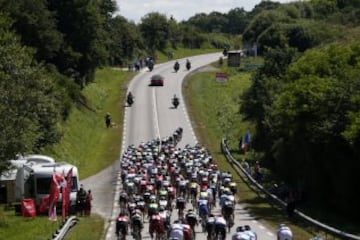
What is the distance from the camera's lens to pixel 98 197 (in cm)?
5112

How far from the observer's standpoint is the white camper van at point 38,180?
4541 cm

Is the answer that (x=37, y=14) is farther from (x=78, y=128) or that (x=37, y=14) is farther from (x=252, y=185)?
(x=252, y=185)

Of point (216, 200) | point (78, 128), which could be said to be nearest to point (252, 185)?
point (216, 200)

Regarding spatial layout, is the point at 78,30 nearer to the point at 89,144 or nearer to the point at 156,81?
the point at 89,144

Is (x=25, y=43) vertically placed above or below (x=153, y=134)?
above

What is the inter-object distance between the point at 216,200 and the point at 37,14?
3212cm

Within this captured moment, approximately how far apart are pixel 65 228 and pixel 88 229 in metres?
1.88

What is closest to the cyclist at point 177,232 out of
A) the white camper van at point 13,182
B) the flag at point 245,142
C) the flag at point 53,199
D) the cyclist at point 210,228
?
the cyclist at point 210,228

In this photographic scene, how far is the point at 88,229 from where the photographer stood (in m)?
39.5

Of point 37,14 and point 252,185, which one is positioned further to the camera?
point 37,14

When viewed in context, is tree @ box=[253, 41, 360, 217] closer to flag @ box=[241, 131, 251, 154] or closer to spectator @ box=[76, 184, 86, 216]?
flag @ box=[241, 131, 251, 154]

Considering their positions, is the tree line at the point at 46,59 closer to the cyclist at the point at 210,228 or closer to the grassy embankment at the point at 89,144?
the grassy embankment at the point at 89,144

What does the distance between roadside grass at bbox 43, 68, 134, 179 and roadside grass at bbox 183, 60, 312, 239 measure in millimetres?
7472

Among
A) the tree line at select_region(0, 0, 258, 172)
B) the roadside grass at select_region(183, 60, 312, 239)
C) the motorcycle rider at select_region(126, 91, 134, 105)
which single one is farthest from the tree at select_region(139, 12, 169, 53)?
the motorcycle rider at select_region(126, 91, 134, 105)
